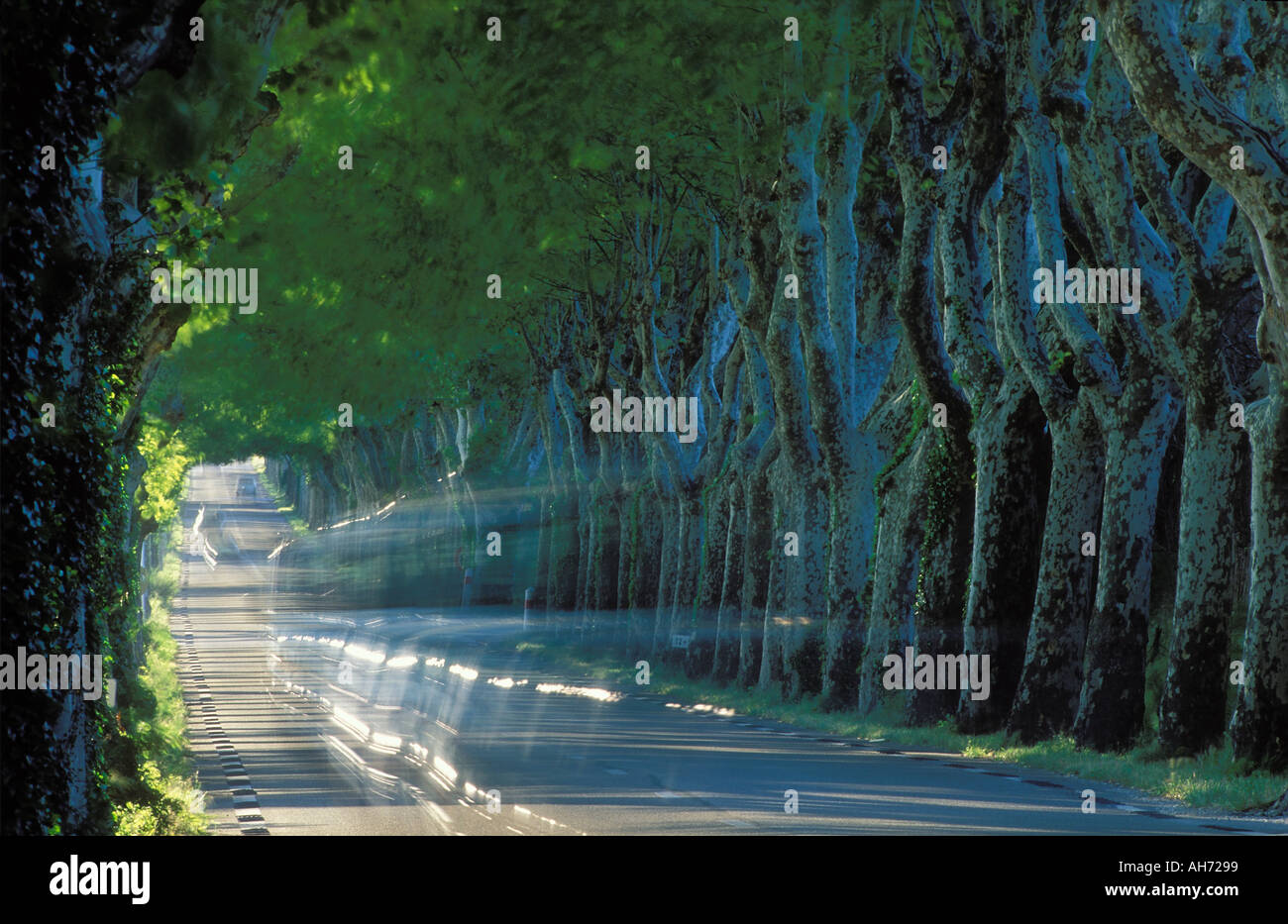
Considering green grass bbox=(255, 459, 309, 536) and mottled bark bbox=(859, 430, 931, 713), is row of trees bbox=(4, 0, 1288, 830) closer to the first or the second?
mottled bark bbox=(859, 430, 931, 713)

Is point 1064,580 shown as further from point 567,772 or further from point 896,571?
point 567,772

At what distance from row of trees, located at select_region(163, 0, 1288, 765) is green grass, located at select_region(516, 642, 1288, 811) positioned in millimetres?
401

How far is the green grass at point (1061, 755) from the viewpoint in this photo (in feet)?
50.5

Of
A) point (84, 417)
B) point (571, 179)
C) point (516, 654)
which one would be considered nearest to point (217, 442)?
point (516, 654)

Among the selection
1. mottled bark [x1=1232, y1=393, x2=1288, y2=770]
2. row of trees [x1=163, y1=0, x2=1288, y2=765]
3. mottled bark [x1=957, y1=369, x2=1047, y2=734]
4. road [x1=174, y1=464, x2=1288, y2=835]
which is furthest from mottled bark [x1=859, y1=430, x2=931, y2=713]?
mottled bark [x1=1232, y1=393, x2=1288, y2=770]

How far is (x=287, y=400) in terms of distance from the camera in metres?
55.5

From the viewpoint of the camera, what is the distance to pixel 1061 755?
19.0 m

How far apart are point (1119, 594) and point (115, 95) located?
41.4ft

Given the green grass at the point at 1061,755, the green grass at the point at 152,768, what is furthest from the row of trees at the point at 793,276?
the green grass at the point at 152,768

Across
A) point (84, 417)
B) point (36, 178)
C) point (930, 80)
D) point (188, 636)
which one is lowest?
point (188, 636)

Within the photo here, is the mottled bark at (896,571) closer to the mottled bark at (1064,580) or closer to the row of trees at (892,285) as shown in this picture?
the row of trees at (892,285)

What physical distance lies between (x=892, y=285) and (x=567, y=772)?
491 inches

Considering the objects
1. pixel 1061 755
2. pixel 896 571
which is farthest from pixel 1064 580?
pixel 896 571
